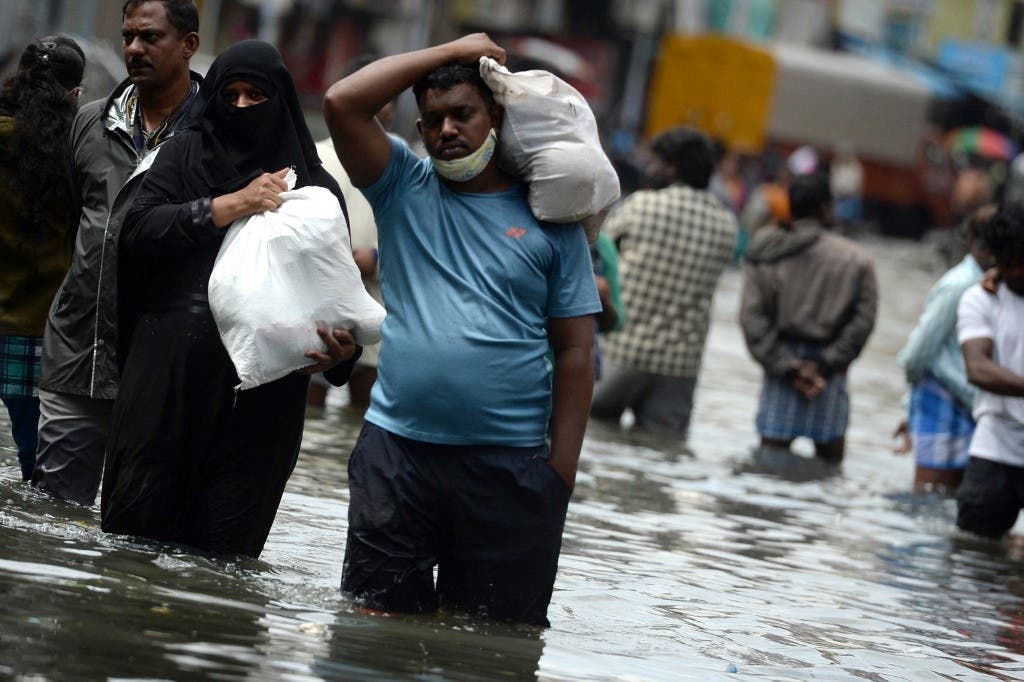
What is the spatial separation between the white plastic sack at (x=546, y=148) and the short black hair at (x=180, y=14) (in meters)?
1.48

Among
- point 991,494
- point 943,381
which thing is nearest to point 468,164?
point 991,494

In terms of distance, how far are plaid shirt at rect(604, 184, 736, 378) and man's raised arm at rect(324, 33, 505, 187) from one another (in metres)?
6.53

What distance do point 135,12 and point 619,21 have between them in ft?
157

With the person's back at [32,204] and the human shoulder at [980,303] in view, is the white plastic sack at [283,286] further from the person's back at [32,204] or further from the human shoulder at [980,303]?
the human shoulder at [980,303]

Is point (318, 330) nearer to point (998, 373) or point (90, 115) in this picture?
point (90, 115)

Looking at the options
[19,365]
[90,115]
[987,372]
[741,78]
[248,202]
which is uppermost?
[741,78]

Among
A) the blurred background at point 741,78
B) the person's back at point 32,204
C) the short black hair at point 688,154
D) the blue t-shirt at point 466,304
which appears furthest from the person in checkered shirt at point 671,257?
the blurred background at point 741,78

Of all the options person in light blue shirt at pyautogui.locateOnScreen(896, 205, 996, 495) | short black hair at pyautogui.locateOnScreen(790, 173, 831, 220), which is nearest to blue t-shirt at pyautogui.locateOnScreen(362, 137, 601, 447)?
person in light blue shirt at pyautogui.locateOnScreen(896, 205, 996, 495)

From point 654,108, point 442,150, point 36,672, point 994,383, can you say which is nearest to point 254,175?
point 442,150

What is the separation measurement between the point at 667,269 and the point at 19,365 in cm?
561

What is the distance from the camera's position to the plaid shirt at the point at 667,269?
40.5 ft

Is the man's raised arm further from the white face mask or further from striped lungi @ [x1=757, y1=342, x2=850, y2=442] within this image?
A: striped lungi @ [x1=757, y1=342, x2=850, y2=442]

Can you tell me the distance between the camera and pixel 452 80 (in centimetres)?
579

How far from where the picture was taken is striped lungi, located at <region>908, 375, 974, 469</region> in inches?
453
